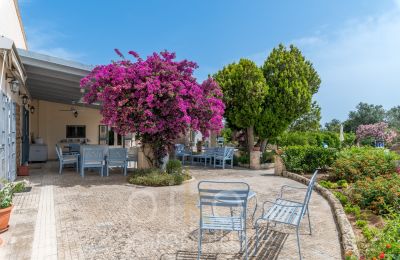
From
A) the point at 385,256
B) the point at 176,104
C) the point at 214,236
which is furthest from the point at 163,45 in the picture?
the point at 385,256

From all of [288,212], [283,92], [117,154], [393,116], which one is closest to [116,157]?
[117,154]

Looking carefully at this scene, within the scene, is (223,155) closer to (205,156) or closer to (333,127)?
(205,156)

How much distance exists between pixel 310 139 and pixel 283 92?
19.7ft

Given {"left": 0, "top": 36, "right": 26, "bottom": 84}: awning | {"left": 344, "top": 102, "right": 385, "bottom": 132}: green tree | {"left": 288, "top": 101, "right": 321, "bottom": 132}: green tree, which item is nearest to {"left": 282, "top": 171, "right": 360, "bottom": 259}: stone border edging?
{"left": 0, "top": 36, "right": 26, "bottom": 84}: awning

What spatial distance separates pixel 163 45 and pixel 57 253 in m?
7.50

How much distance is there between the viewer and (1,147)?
6488 mm

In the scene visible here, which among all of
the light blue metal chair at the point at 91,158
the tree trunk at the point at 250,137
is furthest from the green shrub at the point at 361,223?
the tree trunk at the point at 250,137

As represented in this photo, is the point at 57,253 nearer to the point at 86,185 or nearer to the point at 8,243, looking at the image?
the point at 8,243

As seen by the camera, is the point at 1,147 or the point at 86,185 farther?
the point at 86,185

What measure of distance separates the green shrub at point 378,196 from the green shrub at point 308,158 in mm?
3874

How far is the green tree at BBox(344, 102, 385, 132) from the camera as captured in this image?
141 feet

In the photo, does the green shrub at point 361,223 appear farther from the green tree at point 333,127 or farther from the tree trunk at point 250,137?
the green tree at point 333,127

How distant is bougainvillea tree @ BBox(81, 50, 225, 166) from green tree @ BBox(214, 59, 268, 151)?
420cm

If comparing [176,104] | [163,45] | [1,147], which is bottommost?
[1,147]
